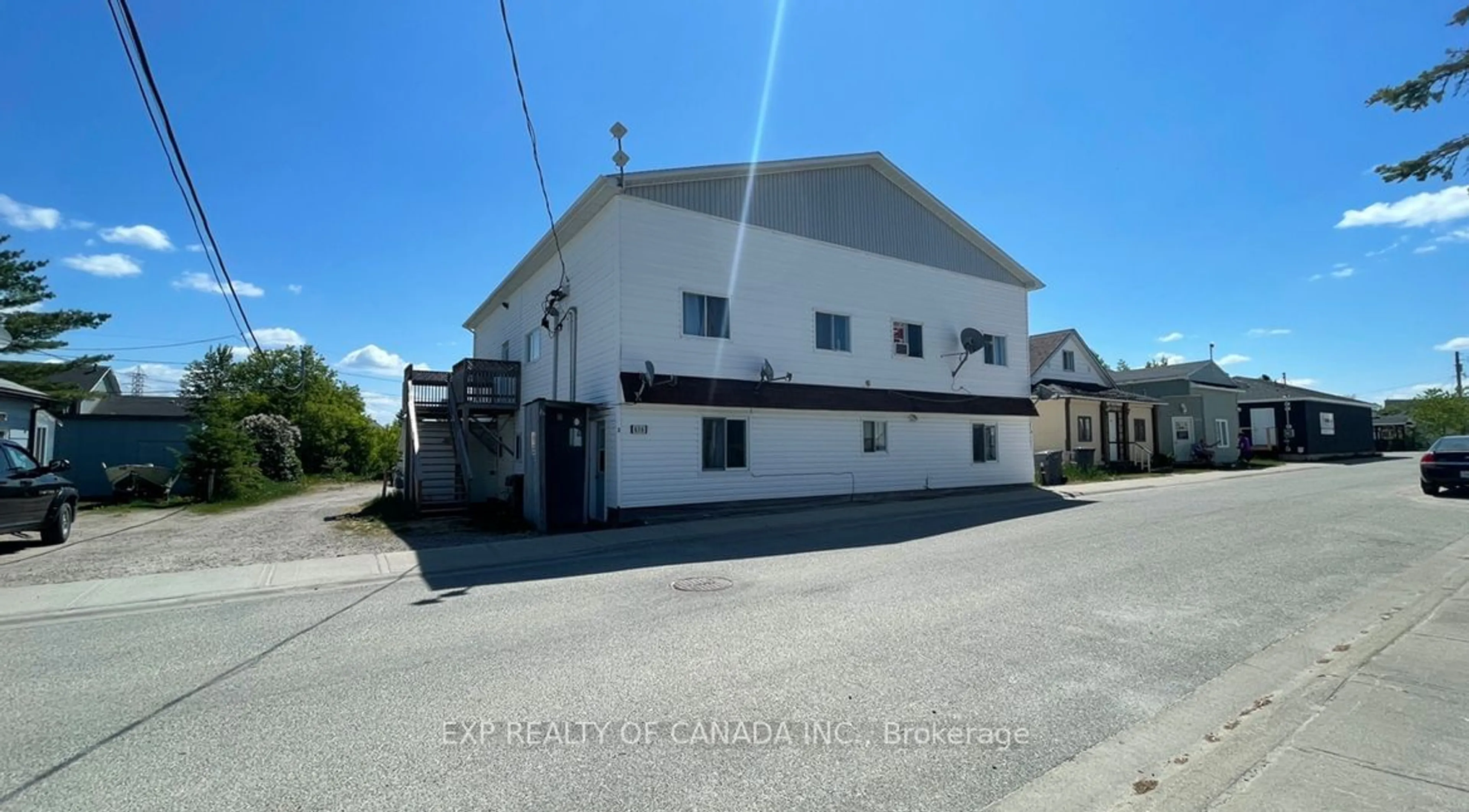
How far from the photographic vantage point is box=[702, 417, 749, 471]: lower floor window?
15.4 meters

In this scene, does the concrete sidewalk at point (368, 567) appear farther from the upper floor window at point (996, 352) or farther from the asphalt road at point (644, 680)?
the upper floor window at point (996, 352)

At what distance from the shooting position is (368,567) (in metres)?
9.59

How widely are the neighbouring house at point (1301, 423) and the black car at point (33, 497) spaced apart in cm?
5015

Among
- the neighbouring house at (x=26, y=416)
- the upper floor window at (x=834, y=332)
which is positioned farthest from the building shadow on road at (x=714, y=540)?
the neighbouring house at (x=26, y=416)

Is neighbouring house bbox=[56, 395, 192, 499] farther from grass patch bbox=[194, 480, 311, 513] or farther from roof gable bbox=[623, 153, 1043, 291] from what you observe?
roof gable bbox=[623, 153, 1043, 291]

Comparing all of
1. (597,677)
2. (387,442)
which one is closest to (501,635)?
(597,677)

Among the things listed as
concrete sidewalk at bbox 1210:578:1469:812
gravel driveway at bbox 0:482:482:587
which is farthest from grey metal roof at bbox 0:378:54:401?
concrete sidewalk at bbox 1210:578:1469:812

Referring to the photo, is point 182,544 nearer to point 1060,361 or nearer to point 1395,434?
point 1060,361

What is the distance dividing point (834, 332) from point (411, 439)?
40.1 ft

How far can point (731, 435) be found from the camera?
15688 mm

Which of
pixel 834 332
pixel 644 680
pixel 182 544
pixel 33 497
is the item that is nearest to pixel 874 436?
pixel 834 332

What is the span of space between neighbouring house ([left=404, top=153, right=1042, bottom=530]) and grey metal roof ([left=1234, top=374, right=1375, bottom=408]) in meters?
28.0

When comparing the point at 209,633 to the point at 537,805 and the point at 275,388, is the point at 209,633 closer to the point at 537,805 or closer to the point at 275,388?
the point at 537,805

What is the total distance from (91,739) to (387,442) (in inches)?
1487
